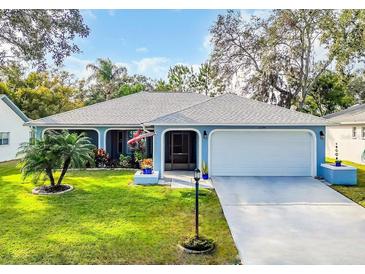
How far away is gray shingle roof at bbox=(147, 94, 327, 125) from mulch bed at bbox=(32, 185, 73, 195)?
428cm

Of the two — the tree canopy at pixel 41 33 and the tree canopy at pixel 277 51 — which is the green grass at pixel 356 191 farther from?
the tree canopy at pixel 277 51

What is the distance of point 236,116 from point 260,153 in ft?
6.40

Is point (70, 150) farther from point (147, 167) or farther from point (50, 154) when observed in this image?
point (147, 167)

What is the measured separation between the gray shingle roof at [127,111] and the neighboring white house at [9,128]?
5.48m

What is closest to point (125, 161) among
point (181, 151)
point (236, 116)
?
point (181, 151)

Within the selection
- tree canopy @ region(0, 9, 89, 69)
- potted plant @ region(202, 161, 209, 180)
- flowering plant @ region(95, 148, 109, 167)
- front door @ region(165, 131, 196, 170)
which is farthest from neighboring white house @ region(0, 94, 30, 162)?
potted plant @ region(202, 161, 209, 180)

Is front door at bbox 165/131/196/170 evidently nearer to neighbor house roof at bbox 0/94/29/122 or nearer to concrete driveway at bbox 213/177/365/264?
concrete driveway at bbox 213/177/365/264

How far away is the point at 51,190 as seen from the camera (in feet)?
35.5

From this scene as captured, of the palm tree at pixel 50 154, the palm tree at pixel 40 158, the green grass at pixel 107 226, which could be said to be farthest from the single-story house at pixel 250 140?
the palm tree at pixel 40 158

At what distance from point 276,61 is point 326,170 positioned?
14.7 meters

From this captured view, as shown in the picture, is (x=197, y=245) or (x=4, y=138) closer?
(x=197, y=245)

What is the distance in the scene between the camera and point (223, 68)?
26.2 meters

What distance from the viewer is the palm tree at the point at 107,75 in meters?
34.8

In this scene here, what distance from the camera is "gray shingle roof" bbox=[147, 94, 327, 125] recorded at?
12.9 meters
